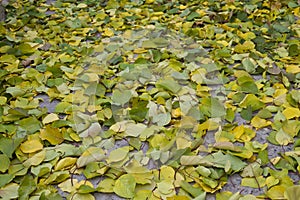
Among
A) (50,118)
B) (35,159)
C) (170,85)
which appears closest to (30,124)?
(50,118)

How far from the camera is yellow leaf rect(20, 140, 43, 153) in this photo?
1261mm

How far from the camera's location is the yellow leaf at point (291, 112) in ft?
4.54

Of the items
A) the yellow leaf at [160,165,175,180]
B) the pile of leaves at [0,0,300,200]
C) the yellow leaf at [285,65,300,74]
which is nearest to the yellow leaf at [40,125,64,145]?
the pile of leaves at [0,0,300,200]

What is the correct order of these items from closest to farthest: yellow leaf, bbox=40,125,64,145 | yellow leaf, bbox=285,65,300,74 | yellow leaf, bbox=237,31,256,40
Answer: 1. yellow leaf, bbox=40,125,64,145
2. yellow leaf, bbox=285,65,300,74
3. yellow leaf, bbox=237,31,256,40

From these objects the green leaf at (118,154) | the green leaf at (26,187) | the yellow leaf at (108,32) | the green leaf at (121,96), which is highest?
the green leaf at (26,187)

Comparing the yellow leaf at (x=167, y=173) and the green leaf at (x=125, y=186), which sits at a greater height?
the green leaf at (x=125, y=186)

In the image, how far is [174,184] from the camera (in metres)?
1.14

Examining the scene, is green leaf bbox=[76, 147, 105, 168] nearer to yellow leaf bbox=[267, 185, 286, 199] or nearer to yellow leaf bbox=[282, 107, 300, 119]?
yellow leaf bbox=[267, 185, 286, 199]

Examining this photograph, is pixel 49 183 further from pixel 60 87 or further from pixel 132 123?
pixel 60 87

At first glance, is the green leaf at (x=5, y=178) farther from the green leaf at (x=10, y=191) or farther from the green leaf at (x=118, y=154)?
the green leaf at (x=118, y=154)

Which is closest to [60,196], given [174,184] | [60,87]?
[174,184]

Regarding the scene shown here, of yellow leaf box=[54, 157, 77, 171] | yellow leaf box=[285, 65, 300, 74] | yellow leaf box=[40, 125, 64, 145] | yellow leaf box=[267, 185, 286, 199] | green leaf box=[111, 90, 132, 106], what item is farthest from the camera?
yellow leaf box=[285, 65, 300, 74]

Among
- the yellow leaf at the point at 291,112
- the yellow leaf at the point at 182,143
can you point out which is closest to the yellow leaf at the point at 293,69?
the yellow leaf at the point at 291,112

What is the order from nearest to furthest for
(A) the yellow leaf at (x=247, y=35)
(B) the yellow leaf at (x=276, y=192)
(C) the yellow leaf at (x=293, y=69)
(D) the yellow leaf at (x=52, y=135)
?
(B) the yellow leaf at (x=276, y=192), (D) the yellow leaf at (x=52, y=135), (C) the yellow leaf at (x=293, y=69), (A) the yellow leaf at (x=247, y=35)
